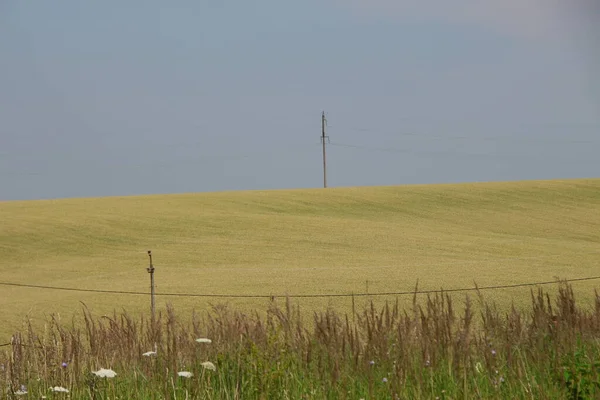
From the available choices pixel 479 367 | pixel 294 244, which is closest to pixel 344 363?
pixel 479 367

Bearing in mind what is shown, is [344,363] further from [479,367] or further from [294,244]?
[294,244]

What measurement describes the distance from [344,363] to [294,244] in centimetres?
1916

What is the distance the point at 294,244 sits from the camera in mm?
23938

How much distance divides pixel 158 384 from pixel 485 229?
26.7m

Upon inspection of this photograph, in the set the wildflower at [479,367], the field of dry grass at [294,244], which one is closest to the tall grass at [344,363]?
the wildflower at [479,367]

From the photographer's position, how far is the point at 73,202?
37531 millimetres

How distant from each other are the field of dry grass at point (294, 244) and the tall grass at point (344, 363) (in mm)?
5556

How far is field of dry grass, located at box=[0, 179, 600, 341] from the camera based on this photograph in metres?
16.2

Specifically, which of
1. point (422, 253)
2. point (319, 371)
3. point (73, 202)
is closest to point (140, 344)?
point (319, 371)

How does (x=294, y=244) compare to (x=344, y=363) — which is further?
(x=294, y=244)

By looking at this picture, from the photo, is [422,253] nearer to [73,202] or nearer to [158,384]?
[158,384]

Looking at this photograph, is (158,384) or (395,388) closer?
(395,388)

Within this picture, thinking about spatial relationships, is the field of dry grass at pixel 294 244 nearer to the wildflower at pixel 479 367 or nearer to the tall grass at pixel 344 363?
the tall grass at pixel 344 363

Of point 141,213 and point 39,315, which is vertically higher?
point 141,213
